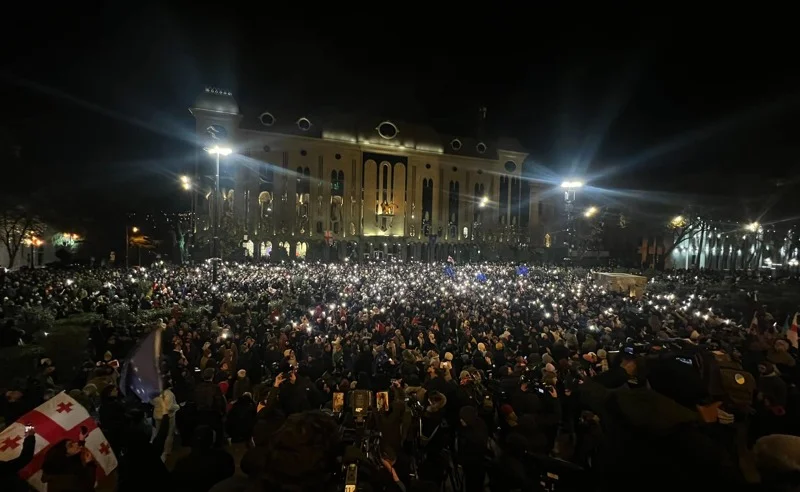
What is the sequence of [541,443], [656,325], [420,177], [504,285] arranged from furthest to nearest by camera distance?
[420,177]
[504,285]
[656,325]
[541,443]

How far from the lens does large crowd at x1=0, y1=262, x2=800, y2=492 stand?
245 cm

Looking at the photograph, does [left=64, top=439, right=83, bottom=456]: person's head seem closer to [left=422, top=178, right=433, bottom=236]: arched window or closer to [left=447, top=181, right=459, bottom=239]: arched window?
[left=422, top=178, right=433, bottom=236]: arched window

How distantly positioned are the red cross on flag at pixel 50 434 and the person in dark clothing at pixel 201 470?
1.93 m

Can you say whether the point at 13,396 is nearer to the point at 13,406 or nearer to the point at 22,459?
the point at 13,406

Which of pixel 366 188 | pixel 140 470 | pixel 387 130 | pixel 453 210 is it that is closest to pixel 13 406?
pixel 140 470

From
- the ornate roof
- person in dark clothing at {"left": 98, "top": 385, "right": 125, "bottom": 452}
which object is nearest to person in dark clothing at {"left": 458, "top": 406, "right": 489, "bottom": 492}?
person in dark clothing at {"left": 98, "top": 385, "right": 125, "bottom": 452}

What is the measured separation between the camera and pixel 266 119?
5619 cm

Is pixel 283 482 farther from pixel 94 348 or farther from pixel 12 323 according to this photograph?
pixel 12 323

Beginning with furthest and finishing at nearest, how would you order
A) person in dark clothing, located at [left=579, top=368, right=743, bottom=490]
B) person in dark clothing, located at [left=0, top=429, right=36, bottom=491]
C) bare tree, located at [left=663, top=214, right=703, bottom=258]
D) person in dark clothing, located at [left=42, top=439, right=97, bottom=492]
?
bare tree, located at [left=663, top=214, right=703, bottom=258]
person in dark clothing, located at [left=0, top=429, right=36, bottom=491]
person in dark clothing, located at [left=42, top=439, right=97, bottom=492]
person in dark clothing, located at [left=579, top=368, right=743, bottom=490]

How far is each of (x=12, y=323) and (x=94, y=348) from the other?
3.56 metres

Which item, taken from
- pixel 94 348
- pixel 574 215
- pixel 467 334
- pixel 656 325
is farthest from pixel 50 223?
pixel 574 215

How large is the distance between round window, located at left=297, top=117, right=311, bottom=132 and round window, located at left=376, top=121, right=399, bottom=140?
30.4 ft

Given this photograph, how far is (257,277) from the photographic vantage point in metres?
24.3

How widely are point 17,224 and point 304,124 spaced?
32.2m
